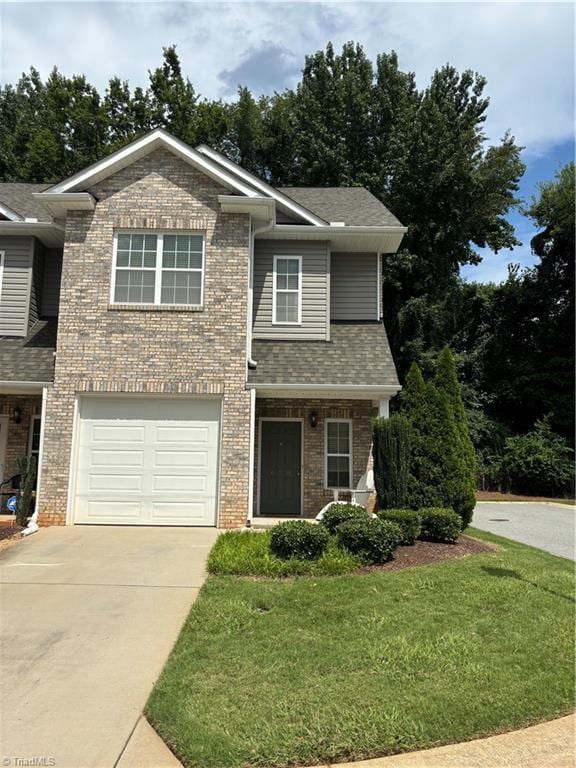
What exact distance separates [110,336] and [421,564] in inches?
278

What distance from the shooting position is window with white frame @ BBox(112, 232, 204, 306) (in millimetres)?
11500

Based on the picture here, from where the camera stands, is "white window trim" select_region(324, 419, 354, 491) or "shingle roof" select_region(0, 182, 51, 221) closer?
"white window trim" select_region(324, 419, 354, 491)

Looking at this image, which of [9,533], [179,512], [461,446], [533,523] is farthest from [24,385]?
[533,523]

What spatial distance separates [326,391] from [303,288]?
2.66m

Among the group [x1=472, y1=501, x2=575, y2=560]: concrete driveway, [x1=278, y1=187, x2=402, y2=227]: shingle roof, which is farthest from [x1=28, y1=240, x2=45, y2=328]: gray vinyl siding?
[x1=472, y1=501, x2=575, y2=560]: concrete driveway

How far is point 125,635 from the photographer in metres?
5.61

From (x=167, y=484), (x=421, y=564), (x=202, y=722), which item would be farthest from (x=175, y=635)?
(x=167, y=484)

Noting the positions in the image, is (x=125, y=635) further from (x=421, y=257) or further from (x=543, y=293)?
(x=543, y=293)

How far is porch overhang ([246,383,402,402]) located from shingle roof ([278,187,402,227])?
3987 mm

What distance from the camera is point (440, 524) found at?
30.8ft

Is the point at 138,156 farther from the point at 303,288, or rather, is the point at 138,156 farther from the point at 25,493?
the point at 25,493

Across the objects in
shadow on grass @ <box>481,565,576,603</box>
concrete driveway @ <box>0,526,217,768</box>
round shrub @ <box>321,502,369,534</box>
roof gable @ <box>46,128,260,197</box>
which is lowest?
concrete driveway @ <box>0,526,217,768</box>

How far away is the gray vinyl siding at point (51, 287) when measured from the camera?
44.4 feet

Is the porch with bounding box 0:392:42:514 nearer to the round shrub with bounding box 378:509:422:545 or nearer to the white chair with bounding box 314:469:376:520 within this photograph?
the white chair with bounding box 314:469:376:520
